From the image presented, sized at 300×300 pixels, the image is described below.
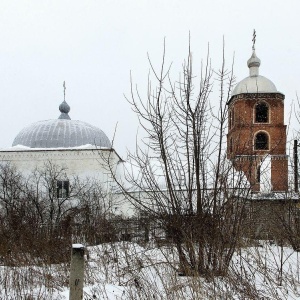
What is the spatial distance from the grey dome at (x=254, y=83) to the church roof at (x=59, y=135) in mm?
9158

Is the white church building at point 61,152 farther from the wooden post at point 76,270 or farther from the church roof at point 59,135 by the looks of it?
the wooden post at point 76,270

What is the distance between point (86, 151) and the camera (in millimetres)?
23719

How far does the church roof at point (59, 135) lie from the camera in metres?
24.6

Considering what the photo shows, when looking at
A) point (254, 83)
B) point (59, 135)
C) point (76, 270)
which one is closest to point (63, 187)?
Result: point (59, 135)

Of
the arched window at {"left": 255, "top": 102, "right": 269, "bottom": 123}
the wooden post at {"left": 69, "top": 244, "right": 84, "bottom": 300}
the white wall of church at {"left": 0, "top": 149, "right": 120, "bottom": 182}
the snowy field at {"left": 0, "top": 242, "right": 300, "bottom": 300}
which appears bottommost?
the snowy field at {"left": 0, "top": 242, "right": 300, "bottom": 300}

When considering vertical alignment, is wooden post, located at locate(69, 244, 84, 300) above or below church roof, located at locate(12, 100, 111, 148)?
below

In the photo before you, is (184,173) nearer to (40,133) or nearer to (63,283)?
(63,283)

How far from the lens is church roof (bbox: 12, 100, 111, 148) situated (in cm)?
2458

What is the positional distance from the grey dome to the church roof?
30.0 feet

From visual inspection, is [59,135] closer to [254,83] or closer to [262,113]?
[254,83]

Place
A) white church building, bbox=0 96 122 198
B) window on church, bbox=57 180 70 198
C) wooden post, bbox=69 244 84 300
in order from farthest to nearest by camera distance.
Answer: white church building, bbox=0 96 122 198
window on church, bbox=57 180 70 198
wooden post, bbox=69 244 84 300

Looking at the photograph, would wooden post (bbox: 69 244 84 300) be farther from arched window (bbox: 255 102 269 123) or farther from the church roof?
arched window (bbox: 255 102 269 123)

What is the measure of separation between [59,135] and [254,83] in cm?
1221

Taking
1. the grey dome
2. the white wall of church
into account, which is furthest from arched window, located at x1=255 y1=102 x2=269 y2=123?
the white wall of church
